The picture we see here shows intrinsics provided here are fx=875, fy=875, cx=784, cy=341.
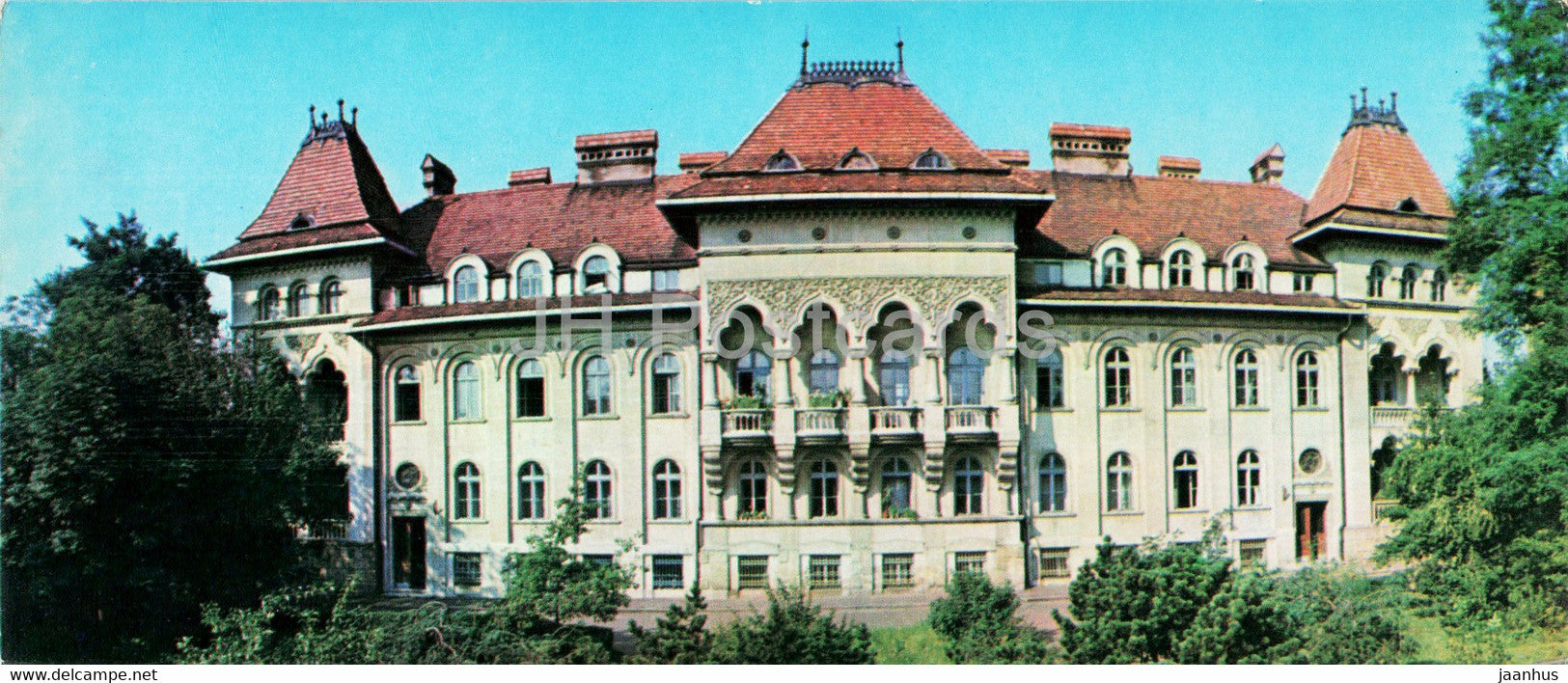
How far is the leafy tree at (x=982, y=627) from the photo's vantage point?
44.7 feet

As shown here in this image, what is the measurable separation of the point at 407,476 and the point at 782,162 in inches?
450

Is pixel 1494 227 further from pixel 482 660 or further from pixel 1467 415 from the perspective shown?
pixel 482 660

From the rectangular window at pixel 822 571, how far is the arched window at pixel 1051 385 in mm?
5793

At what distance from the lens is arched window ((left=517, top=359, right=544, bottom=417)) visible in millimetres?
20188

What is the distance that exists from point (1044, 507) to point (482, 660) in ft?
39.6

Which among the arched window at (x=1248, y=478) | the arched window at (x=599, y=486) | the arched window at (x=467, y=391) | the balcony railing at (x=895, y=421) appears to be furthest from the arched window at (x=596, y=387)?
the arched window at (x=1248, y=478)

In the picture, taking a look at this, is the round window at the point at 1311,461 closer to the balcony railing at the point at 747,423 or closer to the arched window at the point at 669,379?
the balcony railing at the point at 747,423

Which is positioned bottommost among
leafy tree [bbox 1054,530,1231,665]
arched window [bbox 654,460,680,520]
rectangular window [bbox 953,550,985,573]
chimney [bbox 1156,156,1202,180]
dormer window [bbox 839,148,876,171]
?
rectangular window [bbox 953,550,985,573]

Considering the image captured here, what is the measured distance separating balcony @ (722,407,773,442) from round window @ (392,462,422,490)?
7.74 metres

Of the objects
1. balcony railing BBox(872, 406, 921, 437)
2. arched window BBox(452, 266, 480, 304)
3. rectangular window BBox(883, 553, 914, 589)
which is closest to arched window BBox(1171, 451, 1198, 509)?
balcony railing BBox(872, 406, 921, 437)

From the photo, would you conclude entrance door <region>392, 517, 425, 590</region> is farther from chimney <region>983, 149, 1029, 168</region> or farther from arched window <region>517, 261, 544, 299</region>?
chimney <region>983, 149, 1029, 168</region>

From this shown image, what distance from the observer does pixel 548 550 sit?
51.5 feet

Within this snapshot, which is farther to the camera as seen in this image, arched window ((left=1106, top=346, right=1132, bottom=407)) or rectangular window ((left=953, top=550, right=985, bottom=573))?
arched window ((left=1106, top=346, right=1132, bottom=407))

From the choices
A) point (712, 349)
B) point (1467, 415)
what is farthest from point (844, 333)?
point (1467, 415)
